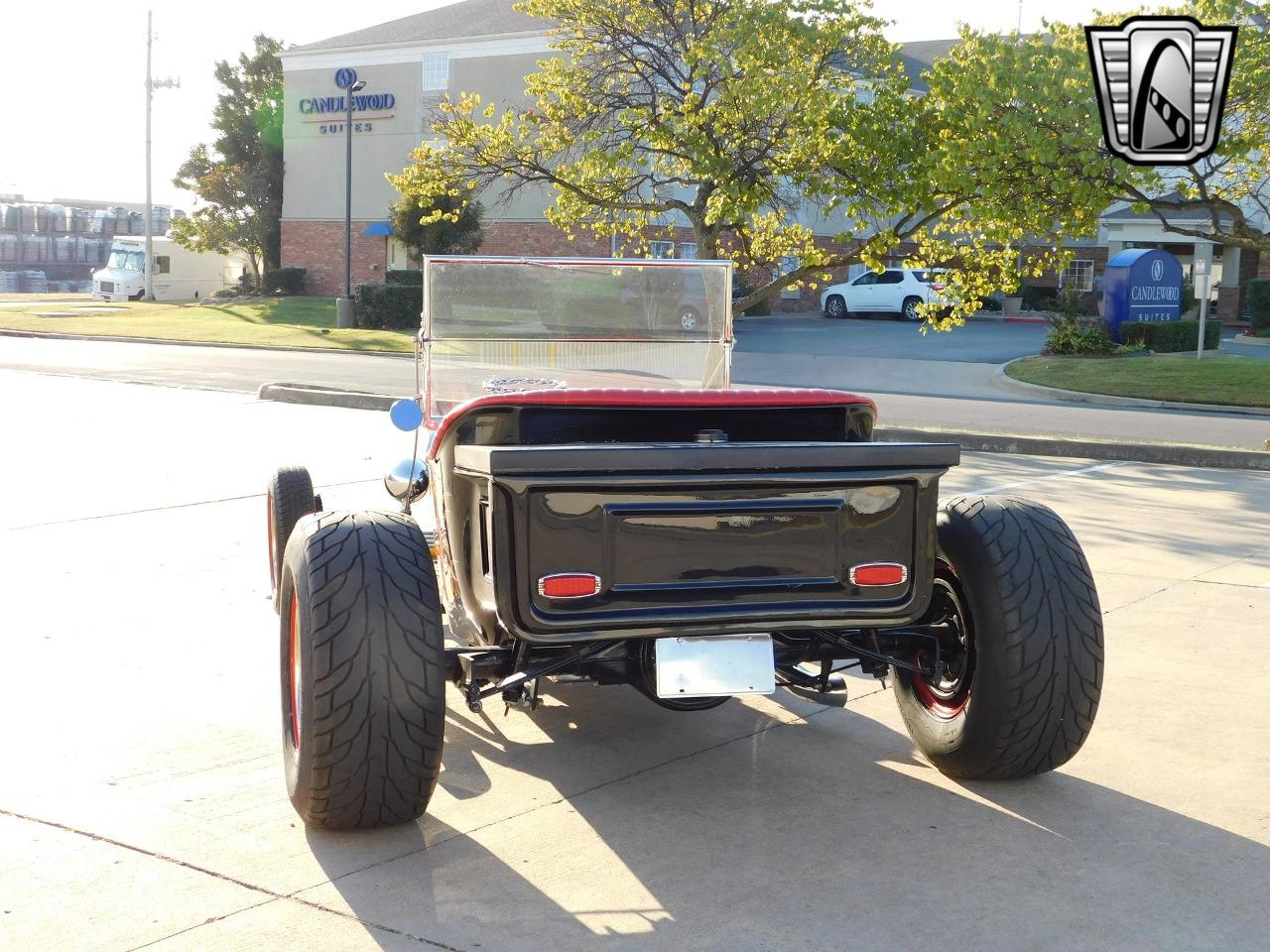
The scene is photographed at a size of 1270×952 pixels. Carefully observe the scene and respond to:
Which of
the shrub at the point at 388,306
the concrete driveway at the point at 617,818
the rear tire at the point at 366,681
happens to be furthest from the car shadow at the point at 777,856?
the shrub at the point at 388,306

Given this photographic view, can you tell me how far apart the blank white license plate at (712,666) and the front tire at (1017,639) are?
2.40 ft

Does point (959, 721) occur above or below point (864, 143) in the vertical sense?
below

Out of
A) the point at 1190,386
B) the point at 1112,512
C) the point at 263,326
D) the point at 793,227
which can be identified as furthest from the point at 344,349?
the point at 1112,512

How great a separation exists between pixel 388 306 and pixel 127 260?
19174 millimetres

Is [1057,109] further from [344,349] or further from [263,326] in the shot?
[263,326]

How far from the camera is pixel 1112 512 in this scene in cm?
1034

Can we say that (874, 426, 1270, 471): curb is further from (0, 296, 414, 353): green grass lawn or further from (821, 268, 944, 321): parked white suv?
(821, 268, 944, 321): parked white suv

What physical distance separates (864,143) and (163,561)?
39.6 ft

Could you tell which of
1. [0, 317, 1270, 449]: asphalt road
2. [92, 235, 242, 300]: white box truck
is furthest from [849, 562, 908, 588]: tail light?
[92, 235, 242, 300]: white box truck

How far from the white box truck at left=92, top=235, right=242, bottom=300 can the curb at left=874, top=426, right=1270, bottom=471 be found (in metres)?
38.7

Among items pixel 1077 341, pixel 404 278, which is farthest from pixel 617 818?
pixel 404 278

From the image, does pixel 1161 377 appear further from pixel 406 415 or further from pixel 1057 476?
pixel 406 415

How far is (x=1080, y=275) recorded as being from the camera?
43.4 metres

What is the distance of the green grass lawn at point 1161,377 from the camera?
20875 mm
